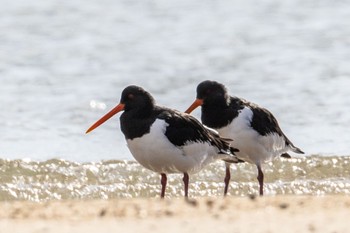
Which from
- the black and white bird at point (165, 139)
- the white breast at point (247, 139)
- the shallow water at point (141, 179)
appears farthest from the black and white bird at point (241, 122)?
the shallow water at point (141, 179)

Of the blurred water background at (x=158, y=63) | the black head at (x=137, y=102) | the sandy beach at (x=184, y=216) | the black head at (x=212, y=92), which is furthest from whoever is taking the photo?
the blurred water background at (x=158, y=63)

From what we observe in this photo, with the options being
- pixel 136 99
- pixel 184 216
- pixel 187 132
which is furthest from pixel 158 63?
pixel 184 216

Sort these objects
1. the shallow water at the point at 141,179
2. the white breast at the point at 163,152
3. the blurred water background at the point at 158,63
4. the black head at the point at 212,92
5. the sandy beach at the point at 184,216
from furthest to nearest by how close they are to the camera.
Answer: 1. the blurred water background at the point at 158,63
2. the shallow water at the point at 141,179
3. the black head at the point at 212,92
4. the white breast at the point at 163,152
5. the sandy beach at the point at 184,216

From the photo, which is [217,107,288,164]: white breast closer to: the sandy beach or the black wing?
the black wing

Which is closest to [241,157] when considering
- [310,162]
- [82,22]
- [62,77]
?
[310,162]

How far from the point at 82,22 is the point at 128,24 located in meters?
0.71

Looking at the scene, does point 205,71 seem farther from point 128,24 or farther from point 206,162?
point 206,162

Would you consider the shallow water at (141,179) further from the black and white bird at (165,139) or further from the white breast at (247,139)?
the black and white bird at (165,139)

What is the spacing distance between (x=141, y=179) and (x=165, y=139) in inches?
99.4

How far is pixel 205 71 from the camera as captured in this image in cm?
1633

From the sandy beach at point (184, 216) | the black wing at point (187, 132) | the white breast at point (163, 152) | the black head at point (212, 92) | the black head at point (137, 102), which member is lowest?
the sandy beach at point (184, 216)

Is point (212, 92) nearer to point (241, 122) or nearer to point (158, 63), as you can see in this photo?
point (241, 122)

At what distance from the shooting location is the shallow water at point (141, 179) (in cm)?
1188

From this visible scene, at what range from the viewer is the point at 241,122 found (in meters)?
10.6
